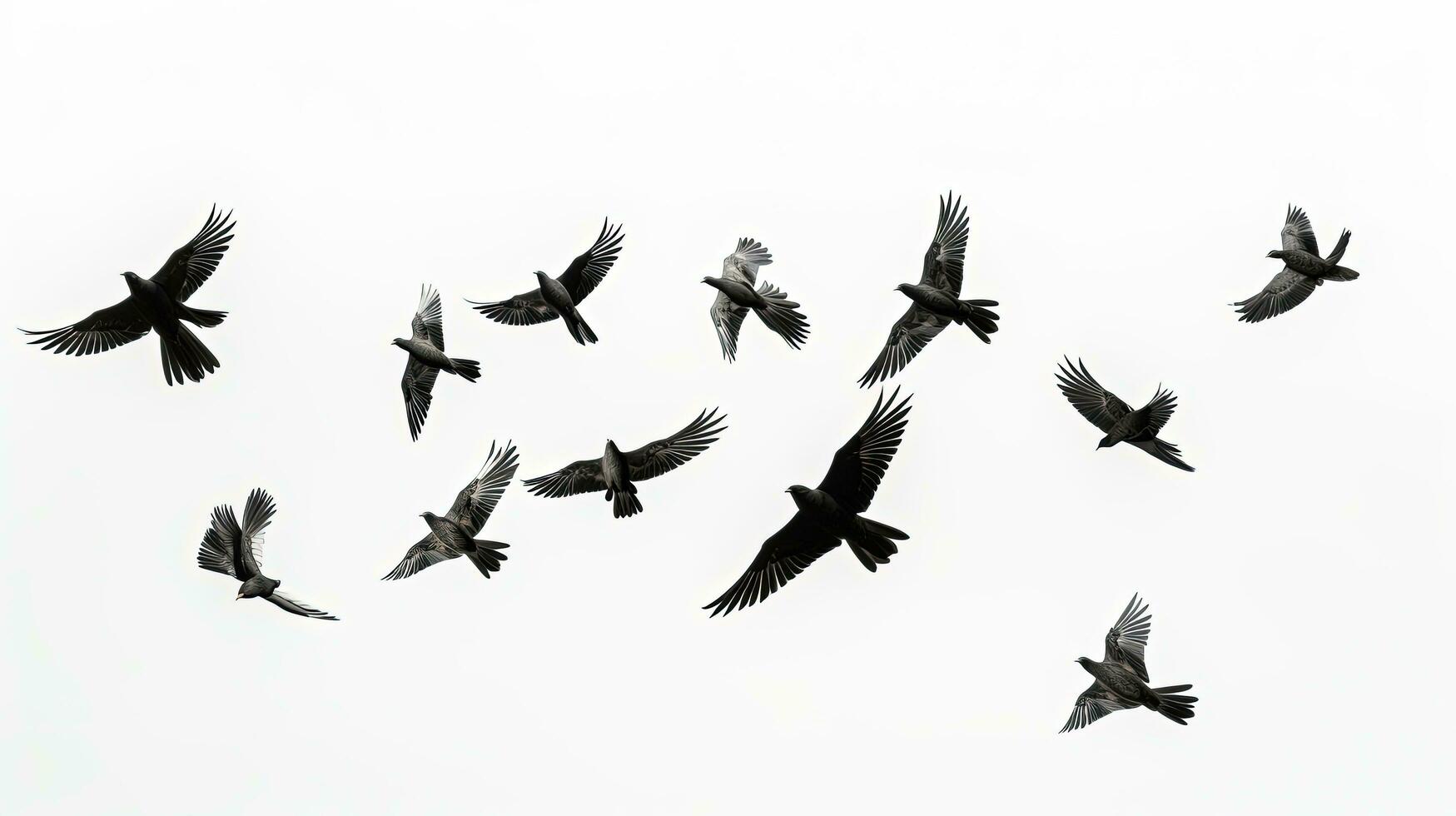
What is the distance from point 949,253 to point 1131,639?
7.57 m

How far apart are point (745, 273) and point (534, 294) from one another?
4.13m

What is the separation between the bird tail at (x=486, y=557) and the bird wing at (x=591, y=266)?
5.19 m

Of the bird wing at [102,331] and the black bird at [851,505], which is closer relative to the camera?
the black bird at [851,505]

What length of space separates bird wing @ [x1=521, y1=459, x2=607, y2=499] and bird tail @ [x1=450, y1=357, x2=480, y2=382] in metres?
2.23

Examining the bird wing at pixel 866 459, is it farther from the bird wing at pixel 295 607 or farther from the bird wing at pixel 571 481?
the bird wing at pixel 295 607

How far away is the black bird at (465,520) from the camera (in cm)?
2708

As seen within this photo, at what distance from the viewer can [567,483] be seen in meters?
27.7

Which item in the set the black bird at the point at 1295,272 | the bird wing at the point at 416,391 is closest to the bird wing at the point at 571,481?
the bird wing at the point at 416,391

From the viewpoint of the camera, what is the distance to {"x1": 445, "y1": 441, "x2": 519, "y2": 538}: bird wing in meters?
27.5

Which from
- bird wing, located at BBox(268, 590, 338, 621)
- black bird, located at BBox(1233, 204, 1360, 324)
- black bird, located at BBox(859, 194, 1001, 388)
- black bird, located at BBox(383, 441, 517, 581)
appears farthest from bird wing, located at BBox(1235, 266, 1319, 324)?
bird wing, located at BBox(268, 590, 338, 621)

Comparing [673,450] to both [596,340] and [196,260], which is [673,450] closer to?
[596,340]

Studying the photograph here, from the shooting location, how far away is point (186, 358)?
A: 26625 millimetres

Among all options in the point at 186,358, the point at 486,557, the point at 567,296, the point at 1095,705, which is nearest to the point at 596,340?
the point at 567,296

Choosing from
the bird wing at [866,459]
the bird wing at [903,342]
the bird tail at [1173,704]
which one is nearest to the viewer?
the bird wing at [866,459]
